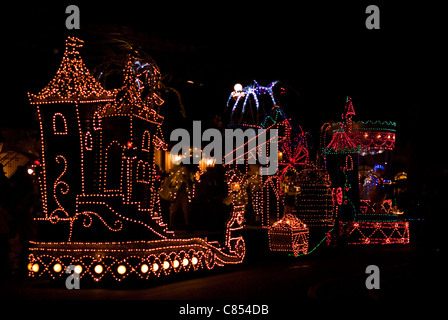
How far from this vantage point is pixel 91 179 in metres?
11.0

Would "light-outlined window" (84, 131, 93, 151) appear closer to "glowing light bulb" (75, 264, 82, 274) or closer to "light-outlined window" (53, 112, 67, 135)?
"light-outlined window" (53, 112, 67, 135)

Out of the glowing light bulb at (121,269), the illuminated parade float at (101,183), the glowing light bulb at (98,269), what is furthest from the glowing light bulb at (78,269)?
the glowing light bulb at (121,269)

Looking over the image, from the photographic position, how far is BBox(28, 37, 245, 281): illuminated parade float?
10656 millimetres

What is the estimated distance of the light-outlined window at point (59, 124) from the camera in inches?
428

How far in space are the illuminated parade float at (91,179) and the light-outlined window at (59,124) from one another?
0.02 m

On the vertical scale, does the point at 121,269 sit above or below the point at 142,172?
below

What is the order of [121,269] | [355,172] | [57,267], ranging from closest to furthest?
[121,269] < [57,267] < [355,172]

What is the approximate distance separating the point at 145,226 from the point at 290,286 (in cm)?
281

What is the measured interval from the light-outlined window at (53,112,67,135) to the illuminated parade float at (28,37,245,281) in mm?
→ 18

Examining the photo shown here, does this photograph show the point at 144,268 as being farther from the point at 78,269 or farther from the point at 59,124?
the point at 59,124

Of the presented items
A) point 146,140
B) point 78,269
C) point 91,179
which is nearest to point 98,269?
point 78,269

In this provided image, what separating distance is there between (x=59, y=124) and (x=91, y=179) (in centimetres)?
115
